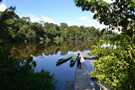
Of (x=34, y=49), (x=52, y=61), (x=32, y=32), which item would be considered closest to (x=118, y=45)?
(x=52, y=61)

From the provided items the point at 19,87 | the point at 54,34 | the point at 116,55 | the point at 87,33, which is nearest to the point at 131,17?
the point at 116,55

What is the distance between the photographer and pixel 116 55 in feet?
15.4

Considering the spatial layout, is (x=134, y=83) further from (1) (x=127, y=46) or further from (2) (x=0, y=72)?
(2) (x=0, y=72)

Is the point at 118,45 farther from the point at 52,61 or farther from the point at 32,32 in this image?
the point at 32,32

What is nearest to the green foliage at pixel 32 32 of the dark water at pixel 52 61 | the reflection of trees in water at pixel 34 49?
the reflection of trees in water at pixel 34 49

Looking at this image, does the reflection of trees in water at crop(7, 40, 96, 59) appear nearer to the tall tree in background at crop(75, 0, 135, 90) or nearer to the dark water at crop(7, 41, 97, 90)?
the dark water at crop(7, 41, 97, 90)

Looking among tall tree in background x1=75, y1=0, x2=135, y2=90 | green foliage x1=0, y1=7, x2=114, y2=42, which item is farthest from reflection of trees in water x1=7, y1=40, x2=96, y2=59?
tall tree in background x1=75, y1=0, x2=135, y2=90

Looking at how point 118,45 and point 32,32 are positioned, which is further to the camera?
point 32,32

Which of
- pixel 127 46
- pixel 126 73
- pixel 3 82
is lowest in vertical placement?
pixel 3 82

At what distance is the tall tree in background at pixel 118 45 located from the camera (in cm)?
425

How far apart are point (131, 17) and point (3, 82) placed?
232 inches

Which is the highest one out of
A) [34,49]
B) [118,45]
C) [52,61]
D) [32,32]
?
[32,32]

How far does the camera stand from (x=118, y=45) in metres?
4.45

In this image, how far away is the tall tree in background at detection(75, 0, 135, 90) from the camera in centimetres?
425
